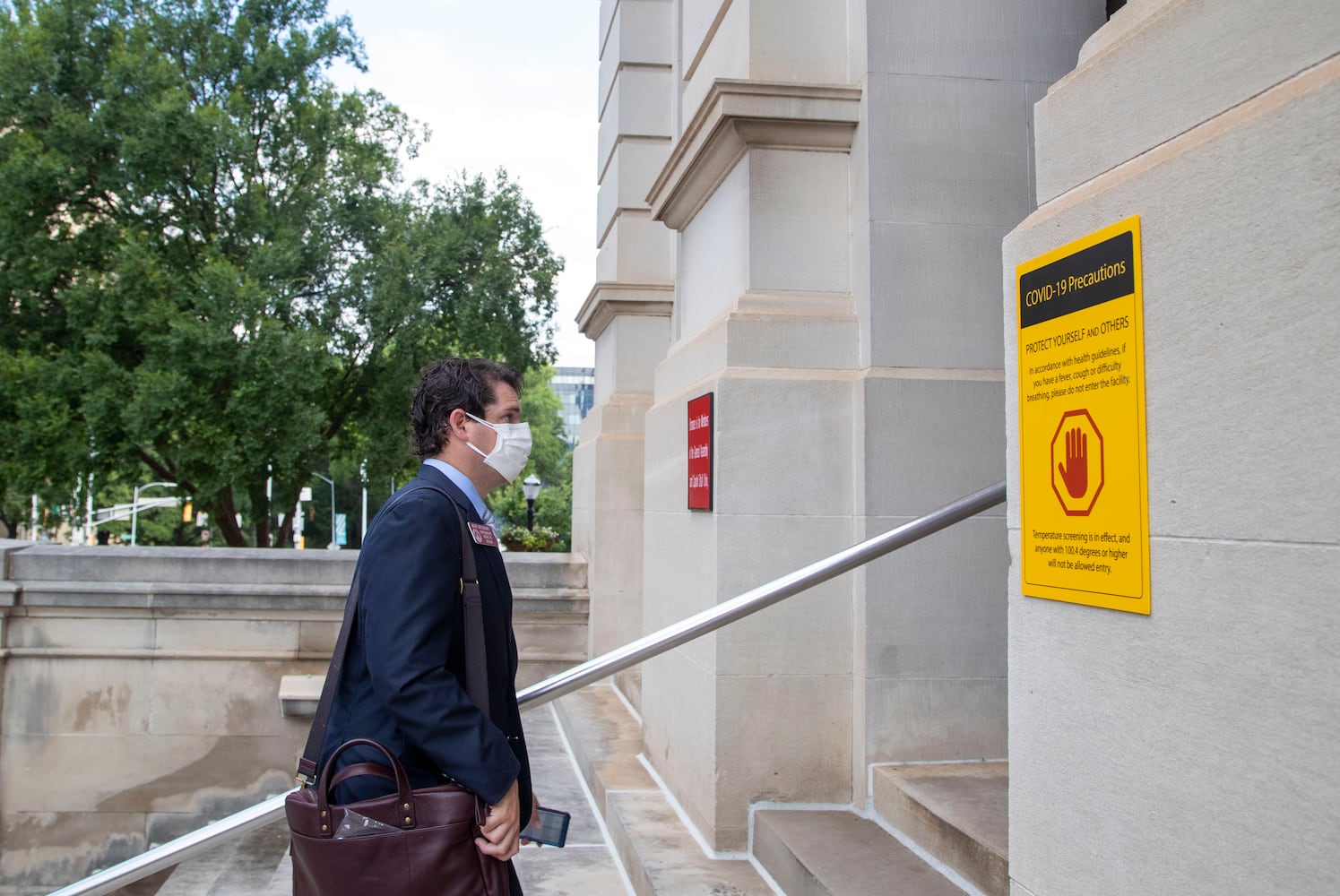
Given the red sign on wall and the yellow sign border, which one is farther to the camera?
the red sign on wall

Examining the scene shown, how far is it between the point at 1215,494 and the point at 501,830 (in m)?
1.57

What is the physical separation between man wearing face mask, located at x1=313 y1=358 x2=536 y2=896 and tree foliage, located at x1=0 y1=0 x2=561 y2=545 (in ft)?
55.6

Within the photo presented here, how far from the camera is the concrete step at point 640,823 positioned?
4.33m

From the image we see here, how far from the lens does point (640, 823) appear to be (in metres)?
5.14

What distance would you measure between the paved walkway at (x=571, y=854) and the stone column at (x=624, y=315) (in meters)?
2.13

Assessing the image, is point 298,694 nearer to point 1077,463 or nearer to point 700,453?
point 700,453

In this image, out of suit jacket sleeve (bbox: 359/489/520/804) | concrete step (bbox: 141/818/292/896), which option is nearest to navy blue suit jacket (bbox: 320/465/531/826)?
suit jacket sleeve (bbox: 359/489/520/804)

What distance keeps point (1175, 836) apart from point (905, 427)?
9.25 feet

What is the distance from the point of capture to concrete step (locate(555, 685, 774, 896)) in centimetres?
433

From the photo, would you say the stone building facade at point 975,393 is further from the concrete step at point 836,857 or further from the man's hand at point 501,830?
the man's hand at point 501,830

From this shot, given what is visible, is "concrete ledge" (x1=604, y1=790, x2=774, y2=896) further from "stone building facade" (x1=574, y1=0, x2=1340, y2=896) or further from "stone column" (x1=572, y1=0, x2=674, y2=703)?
"stone column" (x1=572, y1=0, x2=674, y2=703)

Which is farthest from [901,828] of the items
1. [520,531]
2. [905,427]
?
[520,531]

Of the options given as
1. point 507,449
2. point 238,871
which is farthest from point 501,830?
point 238,871

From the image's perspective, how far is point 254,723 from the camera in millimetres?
9516
